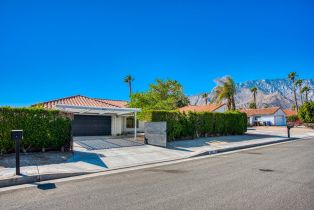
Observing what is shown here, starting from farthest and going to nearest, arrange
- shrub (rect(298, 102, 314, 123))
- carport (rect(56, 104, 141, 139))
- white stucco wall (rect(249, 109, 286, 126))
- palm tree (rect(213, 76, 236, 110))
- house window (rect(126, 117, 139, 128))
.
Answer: white stucco wall (rect(249, 109, 286, 126)), shrub (rect(298, 102, 314, 123)), palm tree (rect(213, 76, 236, 110)), house window (rect(126, 117, 139, 128)), carport (rect(56, 104, 141, 139))

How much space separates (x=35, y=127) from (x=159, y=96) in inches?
856

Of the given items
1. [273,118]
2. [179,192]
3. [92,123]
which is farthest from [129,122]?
[273,118]

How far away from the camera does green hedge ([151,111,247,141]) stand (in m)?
17.4

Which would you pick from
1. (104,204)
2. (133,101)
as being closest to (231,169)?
(104,204)

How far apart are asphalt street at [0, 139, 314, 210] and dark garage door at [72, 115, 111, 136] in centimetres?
1606

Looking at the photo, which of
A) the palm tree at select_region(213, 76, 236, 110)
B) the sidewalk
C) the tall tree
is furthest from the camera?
the palm tree at select_region(213, 76, 236, 110)

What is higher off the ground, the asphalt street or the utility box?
the utility box

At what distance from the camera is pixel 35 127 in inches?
431

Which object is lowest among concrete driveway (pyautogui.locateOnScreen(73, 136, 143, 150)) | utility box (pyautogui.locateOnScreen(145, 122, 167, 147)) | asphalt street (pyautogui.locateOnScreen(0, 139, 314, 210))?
asphalt street (pyautogui.locateOnScreen(0, 139, 314, 210))

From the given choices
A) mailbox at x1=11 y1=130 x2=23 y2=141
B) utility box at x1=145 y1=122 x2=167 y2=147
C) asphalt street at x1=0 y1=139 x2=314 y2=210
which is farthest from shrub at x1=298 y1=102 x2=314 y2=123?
mailbox at x1=11 y1=130 x2=23 y2=141

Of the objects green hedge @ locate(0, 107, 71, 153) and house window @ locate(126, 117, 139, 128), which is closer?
green hedge @ locate(0, 107, 71, 153)

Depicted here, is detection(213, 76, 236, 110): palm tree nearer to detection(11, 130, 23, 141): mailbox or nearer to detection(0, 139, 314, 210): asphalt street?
detection(0, 139, 314, 210): asphalt street

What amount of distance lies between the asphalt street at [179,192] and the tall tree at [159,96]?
739 inches

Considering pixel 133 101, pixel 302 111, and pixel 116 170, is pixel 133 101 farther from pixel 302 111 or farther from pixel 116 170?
pixel 302 111
